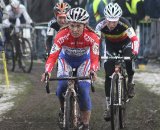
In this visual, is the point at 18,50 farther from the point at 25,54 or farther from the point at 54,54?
the point at 54,54

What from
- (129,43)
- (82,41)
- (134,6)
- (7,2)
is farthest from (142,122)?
(7,2)

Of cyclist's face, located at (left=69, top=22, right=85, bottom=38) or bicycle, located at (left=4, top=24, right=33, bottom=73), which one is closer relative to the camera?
cyclist's face, located at (left=69, top=22, right=85, bottom=38)

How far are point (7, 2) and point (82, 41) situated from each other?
823cm

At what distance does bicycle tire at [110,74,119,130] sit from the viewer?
339 inches

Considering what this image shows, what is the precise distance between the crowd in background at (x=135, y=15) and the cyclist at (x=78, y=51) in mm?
6944

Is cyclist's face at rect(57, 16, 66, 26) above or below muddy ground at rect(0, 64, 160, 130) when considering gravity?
above

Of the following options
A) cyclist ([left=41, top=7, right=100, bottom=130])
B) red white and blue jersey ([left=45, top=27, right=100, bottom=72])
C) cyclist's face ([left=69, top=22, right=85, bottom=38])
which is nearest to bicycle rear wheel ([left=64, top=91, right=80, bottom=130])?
cyclist ([left=41, top=7, right=100, bottom=130])

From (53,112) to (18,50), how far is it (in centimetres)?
524

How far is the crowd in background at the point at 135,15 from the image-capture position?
15492 mm

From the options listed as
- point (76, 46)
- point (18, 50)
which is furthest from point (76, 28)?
point (18, 50)

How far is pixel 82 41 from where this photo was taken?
27.5 ft

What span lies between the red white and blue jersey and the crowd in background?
7000mm

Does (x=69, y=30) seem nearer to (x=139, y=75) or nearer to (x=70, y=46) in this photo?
(x=70, y=46)

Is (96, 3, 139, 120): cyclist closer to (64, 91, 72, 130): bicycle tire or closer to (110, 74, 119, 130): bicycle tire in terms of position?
(110, 74, 119, 130): bicycle tire
